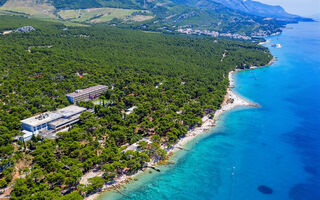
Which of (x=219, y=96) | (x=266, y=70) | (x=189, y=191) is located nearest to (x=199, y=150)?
(x=189, y=191)

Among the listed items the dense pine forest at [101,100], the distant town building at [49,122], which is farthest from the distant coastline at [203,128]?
the distant town building at [49,122]

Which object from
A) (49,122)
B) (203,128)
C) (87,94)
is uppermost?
(87,94)

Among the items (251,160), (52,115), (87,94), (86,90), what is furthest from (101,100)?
(251,160)

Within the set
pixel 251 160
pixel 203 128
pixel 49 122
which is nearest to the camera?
pixel 251 160

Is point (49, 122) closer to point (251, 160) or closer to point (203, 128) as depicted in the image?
point (203, 128)

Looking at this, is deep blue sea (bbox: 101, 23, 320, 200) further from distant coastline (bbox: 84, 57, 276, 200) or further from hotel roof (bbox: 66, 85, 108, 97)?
hotel roof (bbox: 66, 85, 108, 97)

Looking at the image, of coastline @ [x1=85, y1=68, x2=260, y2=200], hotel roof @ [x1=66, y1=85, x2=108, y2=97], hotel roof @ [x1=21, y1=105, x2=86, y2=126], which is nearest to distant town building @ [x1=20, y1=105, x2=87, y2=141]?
hotel roof @ [x1=21, y1=105, x2=86, y2=126]

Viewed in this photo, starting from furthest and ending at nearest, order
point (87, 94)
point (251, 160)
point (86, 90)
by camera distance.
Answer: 1. point (86, 90)
2. point (87, 94)
3. point (251, 160)

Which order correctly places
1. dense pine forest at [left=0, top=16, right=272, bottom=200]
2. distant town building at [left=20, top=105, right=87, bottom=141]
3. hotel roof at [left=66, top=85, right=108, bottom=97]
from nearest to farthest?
1. dense pine forest at [left=0, top=16, right=272, bottom=200]
2. distant town building at [left=20, top=105, right=87, bottom=141]
3. hotel roof at [left=66, top=85, right=108, bottom=97]
